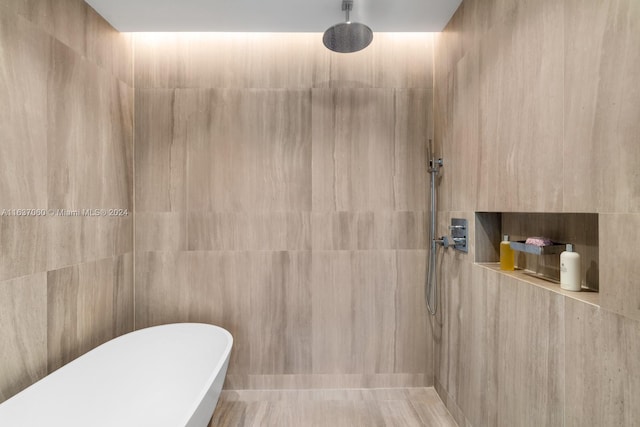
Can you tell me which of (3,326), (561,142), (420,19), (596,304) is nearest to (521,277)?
(596,304)

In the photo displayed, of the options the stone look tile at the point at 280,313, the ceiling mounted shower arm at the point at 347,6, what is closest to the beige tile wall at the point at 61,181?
the stone look tile at the point at 280,313

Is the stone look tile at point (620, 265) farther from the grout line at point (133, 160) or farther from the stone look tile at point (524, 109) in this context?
the grout line at point (133, 160)

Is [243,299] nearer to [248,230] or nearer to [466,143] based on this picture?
[248,230]

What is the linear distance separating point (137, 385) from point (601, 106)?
2477 mm

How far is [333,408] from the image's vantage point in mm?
2102

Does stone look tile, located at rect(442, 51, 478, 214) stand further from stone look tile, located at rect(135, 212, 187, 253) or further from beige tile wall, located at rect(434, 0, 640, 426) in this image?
stone look tile, located at rect(135, 212, 187, 253)

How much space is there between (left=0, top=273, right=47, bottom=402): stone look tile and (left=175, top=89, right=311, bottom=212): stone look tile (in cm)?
101

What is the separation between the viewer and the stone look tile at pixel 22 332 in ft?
4.40

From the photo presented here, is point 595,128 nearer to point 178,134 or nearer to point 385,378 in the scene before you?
point 385,378

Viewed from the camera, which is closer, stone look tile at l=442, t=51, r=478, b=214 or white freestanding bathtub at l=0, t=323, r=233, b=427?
white freestanding bathtub at l=0, t=323, r=233, b=427

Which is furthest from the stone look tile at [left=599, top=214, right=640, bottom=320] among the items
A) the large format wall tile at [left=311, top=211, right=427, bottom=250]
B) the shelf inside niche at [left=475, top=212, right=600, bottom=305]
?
the large format wall tile at [left=311, top=211, right=427, bottom=250]

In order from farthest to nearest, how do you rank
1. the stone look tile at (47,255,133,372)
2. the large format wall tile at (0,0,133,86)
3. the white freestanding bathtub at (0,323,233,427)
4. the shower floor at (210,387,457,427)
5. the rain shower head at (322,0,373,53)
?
the shower floor at (210,387,457,427)
the rain shower head at (322,0,373,53)
the stone look tile at (47,255,133,372)
the large format wall tile at (0,0,133,86)
the white freestanding bathtub at (0,323,233,427)

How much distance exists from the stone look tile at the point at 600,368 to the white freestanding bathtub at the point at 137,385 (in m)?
1.37

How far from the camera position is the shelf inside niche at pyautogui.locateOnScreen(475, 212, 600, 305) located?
1.14m
